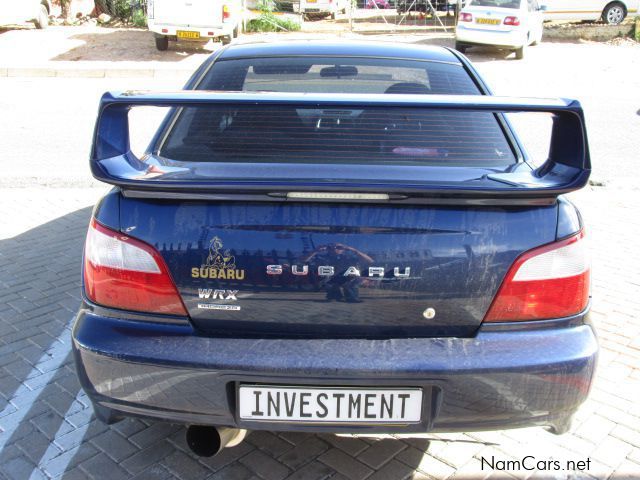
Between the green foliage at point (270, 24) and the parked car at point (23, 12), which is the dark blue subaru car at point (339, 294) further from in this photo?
the green foliage at point (270, 24)

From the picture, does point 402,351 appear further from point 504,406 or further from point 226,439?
point 226,439

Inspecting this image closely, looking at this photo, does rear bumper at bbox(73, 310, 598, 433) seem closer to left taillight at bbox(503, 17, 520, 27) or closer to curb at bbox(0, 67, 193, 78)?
curb at bbox(0, 67, 193, 78)

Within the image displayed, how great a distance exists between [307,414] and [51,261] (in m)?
3.37

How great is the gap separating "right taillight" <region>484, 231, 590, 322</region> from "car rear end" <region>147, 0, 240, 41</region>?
48.7 ft

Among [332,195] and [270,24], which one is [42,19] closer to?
[270,24]

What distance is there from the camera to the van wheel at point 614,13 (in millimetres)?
24766

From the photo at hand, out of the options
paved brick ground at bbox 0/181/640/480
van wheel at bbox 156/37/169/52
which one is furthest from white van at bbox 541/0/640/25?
paved brick ground at bbox 0/181/640/480

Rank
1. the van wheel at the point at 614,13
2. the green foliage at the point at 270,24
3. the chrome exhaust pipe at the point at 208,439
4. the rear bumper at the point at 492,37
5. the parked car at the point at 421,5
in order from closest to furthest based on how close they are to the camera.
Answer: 1. the chrome exhaust pipe at the point at 208,439
2. the rear bumper at the point at 492,37
3. the green foliage at the point at 270,24
4. the van wheel at the point at 614,13
5. the parked car at the point at 421,5

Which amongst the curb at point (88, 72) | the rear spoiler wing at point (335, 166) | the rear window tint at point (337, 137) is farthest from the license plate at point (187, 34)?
the rear spoiler wing at point (335, 166)

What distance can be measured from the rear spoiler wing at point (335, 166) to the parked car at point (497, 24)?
16.6m

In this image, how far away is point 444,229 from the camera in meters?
2.27

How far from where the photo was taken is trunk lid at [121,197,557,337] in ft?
7.42

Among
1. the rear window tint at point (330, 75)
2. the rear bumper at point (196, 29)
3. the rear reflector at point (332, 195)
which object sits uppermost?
the rear window tint at point (330, 75)

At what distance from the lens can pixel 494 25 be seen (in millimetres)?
18000
